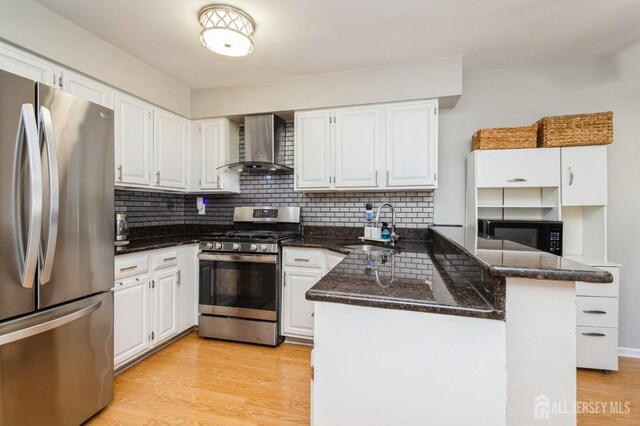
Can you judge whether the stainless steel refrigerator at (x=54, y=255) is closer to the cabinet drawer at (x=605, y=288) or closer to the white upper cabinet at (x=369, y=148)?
the white upper cabinet at (x=369, y=148)

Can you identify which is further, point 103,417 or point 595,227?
point 595,227

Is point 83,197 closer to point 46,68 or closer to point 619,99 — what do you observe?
point 46,68

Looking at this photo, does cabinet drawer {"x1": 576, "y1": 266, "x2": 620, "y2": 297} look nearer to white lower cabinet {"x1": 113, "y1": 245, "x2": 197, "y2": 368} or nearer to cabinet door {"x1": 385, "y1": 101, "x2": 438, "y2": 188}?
cabinet door {"x1": 385, "y1": 101, "x2": 438, "y2": 188}

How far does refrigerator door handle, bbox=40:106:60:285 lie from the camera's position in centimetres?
137

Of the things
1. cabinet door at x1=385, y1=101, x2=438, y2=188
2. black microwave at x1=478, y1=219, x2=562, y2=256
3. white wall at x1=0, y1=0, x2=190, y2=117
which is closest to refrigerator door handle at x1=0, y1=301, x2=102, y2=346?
white wall at x1=0, y1=0, x2=190, y2=117

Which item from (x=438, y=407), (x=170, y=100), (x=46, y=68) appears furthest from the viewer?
(x=170, y=100)

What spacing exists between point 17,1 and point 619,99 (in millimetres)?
4446

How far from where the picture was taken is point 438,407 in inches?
37.5

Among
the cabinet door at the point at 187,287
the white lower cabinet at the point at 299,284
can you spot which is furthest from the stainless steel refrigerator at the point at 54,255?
the white lower cabinet at the point at 299,284

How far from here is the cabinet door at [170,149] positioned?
2.79 m

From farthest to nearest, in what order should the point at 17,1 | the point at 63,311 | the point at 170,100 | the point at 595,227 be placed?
the point at 170,100
the point at 595,227
the point at 17,1
the point at 63,311

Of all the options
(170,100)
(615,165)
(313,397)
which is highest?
(170,100)

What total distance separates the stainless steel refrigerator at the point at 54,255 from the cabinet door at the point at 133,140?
73cm

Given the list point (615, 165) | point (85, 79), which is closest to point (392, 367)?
point (85, 79)
